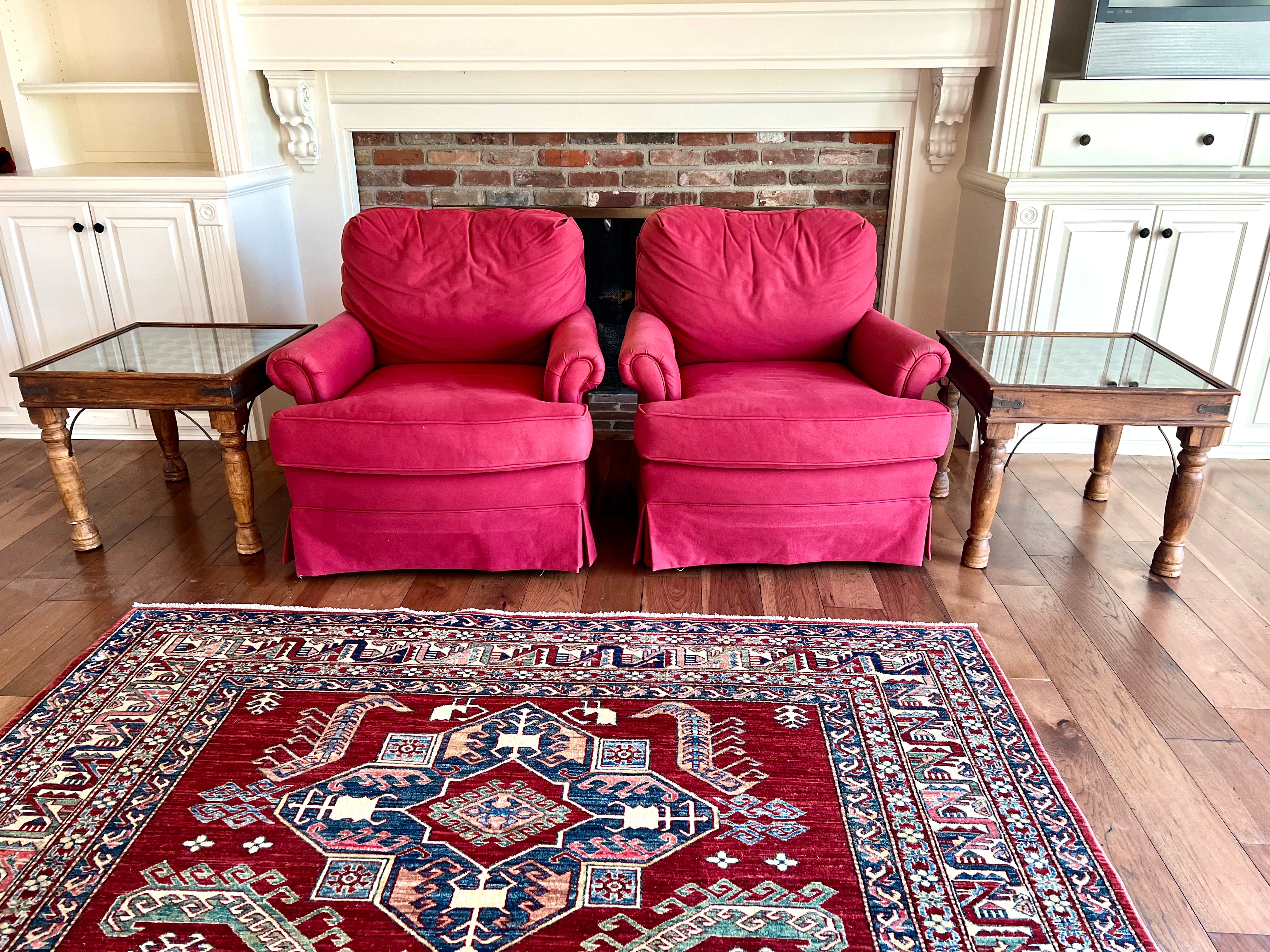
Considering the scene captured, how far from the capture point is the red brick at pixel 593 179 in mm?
3605

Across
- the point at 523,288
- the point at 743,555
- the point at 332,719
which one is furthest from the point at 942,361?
the point at 332,719

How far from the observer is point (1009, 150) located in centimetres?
330

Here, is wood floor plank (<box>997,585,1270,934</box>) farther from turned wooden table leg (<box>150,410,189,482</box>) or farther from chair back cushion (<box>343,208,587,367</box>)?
turned wooden table leg (<box>150,410,189,482</box>)

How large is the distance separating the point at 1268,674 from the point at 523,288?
2.21 m

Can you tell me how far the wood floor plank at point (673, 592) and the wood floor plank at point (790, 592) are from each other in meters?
0.17

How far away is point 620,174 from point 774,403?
4.94ft

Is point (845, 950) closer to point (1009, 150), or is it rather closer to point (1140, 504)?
point (1140, 504)

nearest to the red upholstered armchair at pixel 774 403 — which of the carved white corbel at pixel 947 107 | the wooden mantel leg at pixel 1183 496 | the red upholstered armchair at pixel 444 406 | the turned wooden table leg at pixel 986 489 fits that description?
the turned wooden table leg at pixel 986 489

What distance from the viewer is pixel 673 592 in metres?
2.57

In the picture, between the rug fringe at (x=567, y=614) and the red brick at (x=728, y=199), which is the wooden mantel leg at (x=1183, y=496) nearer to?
the rug fringe at (x=567, y=614)

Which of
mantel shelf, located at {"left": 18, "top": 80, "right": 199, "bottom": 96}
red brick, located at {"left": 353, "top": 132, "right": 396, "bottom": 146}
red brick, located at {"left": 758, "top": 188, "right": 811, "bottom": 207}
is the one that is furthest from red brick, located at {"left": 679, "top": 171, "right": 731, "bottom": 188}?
mantel shelf, located at {"left": 18, "top": 80, "right": 199, "bottom": 96}

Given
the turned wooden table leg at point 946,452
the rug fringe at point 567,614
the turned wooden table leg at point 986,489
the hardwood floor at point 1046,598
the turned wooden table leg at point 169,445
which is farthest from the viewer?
the turned wooden table leg at point 169,445

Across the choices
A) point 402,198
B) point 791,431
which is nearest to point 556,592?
point 791,431

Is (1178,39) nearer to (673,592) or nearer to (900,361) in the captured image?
(900,361)
